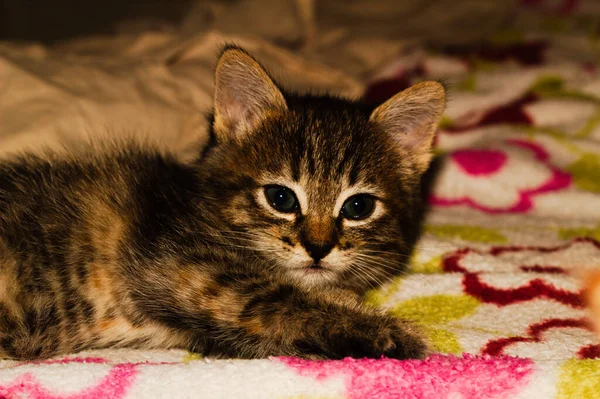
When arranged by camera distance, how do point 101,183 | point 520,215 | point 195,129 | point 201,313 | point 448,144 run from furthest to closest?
1. point 448,144
2. point 195,129
3. point 520,215
4. point 101,183
5. point 201,313

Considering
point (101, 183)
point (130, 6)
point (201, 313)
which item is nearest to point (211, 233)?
point (201, 313)

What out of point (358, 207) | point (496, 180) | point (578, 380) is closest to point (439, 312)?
point (358, 207)

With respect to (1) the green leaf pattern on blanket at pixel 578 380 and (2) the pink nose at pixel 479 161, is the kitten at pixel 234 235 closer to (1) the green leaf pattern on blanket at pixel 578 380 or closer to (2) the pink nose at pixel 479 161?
(1) the green leaf pattern on blanket at pixel 578 380

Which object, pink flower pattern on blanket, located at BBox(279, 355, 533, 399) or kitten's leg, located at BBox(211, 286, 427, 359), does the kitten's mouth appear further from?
pink flower pattern on blanket, located at BBox(279, 355, 533, 399)

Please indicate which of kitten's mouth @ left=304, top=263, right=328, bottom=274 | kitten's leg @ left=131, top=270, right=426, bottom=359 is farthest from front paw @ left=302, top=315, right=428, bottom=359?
kitten's mouth @ left=304, top=263, right=328, bottom=274

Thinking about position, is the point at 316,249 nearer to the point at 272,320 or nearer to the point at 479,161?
the point at 272,320

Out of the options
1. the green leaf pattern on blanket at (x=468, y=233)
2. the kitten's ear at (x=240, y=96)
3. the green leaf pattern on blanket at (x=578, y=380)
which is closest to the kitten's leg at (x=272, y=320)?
the green leaf pattern on blanket at (x=578, y=380)

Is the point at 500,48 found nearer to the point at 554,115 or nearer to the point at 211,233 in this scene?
the point at 554,115
